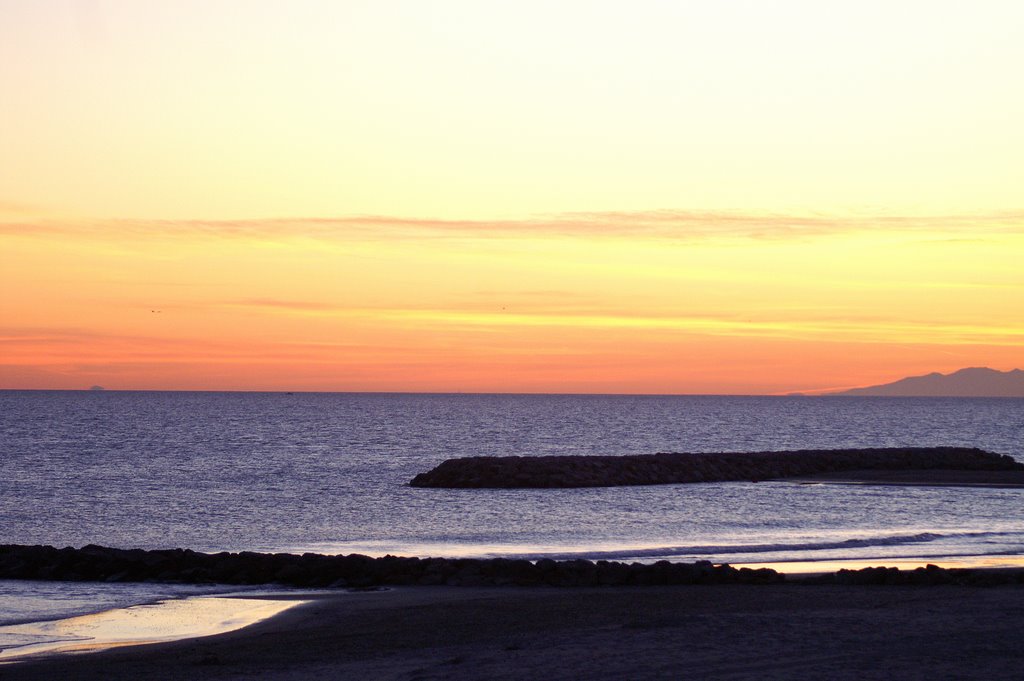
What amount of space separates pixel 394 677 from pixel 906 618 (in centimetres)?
812

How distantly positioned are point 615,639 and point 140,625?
7.70 m

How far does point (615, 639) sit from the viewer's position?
15.4m

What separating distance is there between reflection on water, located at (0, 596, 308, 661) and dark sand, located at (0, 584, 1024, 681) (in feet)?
2.18

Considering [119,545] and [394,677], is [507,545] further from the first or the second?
[394,677]

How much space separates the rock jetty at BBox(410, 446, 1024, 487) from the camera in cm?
5491

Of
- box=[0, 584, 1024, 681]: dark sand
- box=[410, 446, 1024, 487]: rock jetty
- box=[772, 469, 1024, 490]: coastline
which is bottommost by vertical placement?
box=[772, 469, 1024, 490]: coastline

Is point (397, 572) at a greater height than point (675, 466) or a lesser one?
greater

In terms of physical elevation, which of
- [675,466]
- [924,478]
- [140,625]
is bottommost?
[924,478]

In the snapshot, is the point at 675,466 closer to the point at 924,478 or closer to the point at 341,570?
the point at 924,478

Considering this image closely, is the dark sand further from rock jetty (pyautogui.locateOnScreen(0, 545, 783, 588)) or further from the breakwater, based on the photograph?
rock jetty (pyautogui.locateOnScreen(0, 545, 783, 588))

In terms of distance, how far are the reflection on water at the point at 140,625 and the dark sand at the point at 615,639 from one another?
66cm

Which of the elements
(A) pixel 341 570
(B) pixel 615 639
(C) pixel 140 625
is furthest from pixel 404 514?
(B) pixel 615 639

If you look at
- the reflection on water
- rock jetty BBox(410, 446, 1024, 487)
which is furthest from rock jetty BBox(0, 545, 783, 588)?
rock jetty BBox(410, 446, 1024, 487)

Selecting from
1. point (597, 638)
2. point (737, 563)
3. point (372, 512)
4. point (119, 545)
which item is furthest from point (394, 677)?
point (372, 512)
